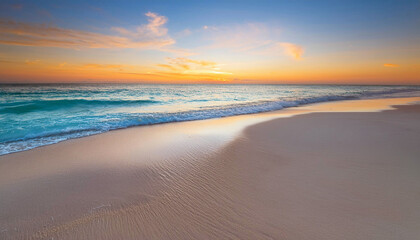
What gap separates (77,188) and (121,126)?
543 cm

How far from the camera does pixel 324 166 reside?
3994mm

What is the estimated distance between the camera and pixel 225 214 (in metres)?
2.59

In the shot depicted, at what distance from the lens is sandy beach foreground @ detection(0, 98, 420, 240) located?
233cm

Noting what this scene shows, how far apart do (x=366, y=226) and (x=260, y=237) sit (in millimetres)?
1436

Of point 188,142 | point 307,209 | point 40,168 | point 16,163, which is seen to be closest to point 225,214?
point 307,209

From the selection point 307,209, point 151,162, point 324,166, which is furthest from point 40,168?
point 324,166

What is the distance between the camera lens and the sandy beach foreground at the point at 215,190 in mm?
2328

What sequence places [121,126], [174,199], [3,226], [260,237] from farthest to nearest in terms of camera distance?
1. [121,126]
2. [174,199]
3. [3,226]
4. [260,237]

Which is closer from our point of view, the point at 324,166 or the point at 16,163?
the point at 324,166

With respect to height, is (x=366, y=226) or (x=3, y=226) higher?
(x=366, y=226)

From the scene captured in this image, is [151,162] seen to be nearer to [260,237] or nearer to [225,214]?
[225,214]

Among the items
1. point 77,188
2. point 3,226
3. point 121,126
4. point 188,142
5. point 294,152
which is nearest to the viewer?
point 3,226

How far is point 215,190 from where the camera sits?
127 inches

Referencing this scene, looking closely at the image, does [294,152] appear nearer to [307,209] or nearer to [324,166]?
[324,166]
